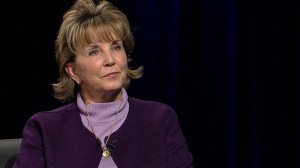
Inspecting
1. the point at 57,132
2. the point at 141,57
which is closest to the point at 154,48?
the point at 141,57

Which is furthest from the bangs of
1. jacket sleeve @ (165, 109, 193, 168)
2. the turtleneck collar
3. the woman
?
jacket sleeve @ (165, 109, 193, 168)

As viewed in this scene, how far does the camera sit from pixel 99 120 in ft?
5.42

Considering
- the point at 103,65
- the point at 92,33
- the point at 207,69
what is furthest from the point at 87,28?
the point at 207,69

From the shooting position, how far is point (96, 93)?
1.66m

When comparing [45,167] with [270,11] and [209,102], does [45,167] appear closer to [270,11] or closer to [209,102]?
[209,102]

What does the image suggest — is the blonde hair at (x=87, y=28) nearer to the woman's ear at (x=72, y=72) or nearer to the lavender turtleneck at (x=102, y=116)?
the woman's ear at (x=72, y=72)

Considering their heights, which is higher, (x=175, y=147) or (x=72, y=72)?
(x=72, y=72)

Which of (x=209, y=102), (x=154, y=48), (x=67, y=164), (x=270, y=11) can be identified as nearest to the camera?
(x=67, y=164)

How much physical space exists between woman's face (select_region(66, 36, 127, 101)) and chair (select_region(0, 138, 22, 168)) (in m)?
0.30

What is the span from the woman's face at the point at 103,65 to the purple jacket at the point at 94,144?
142 millimetres

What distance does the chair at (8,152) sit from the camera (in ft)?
5.07

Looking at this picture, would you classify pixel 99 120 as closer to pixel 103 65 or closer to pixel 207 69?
pixel 103 65

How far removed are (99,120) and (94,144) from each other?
83mm

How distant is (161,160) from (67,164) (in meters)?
0.29
